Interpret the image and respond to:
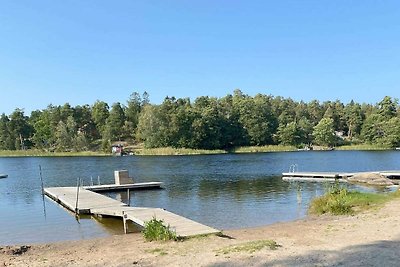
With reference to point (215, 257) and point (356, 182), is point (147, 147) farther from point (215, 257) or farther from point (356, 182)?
point (215, 257)

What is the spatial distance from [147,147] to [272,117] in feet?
102

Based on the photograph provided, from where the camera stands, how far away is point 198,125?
82250 millimetres

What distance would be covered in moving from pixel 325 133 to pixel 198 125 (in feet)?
92.2

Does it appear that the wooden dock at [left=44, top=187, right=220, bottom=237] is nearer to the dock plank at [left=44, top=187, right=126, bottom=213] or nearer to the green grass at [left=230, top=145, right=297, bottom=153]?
the dock plank at [left=44, top=187, right=126, bottom=213]

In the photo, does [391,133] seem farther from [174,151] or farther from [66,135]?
[66,135]

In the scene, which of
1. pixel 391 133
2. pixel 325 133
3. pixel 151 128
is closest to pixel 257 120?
pixel 325 133

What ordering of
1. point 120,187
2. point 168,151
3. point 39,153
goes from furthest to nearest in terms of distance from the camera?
point 39,153, point 168,151, point 120,187

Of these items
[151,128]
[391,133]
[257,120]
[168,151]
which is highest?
[257,120]

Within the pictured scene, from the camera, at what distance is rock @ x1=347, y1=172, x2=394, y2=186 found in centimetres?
2564

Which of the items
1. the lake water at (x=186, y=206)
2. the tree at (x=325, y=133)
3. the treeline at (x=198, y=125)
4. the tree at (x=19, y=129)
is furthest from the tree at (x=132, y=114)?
the lake water at (x=186, y=206)

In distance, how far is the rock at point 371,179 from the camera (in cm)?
2564

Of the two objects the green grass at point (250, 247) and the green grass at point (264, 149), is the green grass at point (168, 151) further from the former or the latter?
the green grass at point (250, 247)

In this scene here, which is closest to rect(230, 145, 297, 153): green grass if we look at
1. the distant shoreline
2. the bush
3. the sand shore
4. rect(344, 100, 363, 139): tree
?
the distant shoreline

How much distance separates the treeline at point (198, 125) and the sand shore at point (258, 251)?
233 ft
